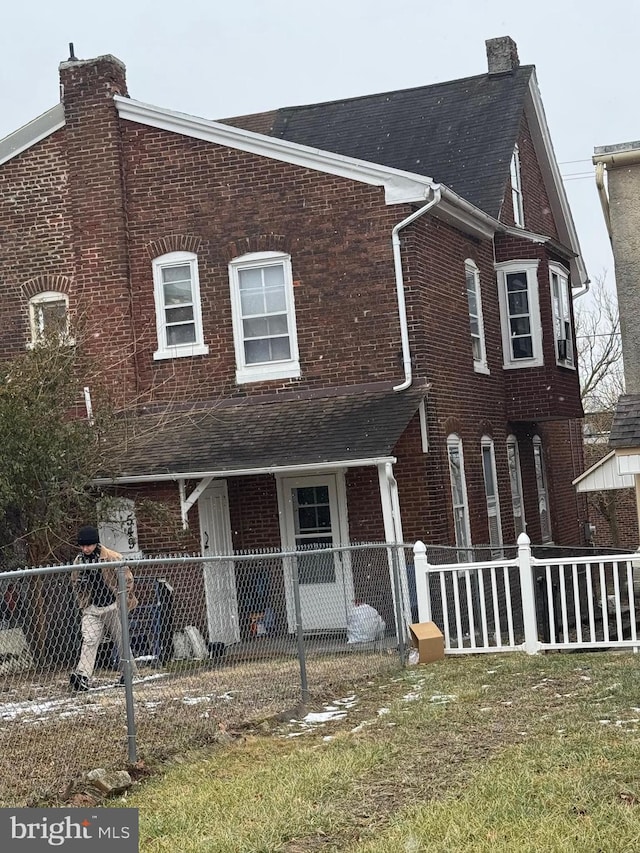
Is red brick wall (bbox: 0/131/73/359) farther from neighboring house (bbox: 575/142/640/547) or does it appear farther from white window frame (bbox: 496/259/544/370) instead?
neighboring house (bbox: 575/142/640/547)

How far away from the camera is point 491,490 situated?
68.6 ft

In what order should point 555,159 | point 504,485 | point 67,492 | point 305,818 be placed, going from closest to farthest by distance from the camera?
point 305,818
point 67,492
point 504,485
point 555,159

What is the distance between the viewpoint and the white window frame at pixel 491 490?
20562 millimetres

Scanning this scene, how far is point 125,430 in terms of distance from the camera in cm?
1695

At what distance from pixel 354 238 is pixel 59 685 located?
10951 mm

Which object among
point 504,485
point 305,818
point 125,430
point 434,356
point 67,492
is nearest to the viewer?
point 305,818

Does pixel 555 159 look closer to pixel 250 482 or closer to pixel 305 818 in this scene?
pixel 250 482

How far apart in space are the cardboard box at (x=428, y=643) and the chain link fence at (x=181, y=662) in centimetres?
23

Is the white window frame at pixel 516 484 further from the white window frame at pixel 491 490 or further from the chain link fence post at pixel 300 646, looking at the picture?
the chain link fence post at pixel 300 646

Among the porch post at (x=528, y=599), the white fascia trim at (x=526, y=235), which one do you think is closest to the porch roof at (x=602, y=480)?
the white fascia trim at (x=526, y=235)

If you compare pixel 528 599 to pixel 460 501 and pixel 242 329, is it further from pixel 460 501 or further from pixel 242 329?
pixel 242 329

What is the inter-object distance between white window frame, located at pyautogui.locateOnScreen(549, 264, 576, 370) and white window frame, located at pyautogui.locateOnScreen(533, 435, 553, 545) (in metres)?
1.92

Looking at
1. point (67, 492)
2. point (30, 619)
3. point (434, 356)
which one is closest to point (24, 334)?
point (67, 492)

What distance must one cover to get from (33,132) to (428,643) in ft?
35.6
